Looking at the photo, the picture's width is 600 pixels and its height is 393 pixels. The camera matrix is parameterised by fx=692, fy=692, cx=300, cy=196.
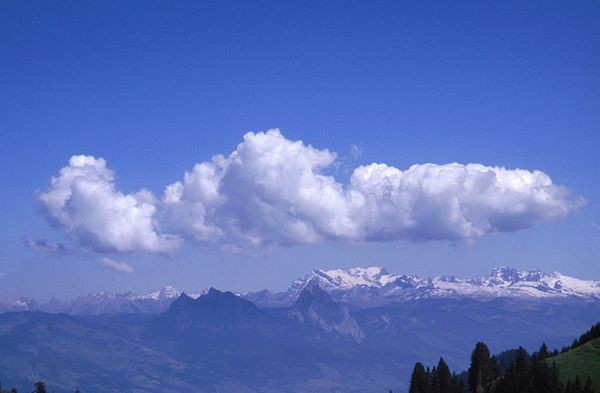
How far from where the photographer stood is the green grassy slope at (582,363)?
523 ft

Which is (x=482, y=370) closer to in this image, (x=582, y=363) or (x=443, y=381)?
(x=443, y=381)

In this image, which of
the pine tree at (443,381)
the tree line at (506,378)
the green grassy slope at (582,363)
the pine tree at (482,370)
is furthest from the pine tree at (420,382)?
the green grassy slope at (582,363)

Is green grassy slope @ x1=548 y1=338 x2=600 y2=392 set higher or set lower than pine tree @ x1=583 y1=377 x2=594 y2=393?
higher

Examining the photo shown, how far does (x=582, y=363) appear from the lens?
166 m

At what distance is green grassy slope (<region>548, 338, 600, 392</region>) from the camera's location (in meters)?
159

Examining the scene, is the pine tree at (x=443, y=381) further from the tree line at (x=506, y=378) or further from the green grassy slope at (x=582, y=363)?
the green grassy slope at (x=582, y=363)

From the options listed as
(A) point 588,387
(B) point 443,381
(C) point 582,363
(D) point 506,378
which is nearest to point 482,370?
(B) point 443,381

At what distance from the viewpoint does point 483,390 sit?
598ft

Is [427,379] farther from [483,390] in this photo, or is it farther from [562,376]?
[562,376]

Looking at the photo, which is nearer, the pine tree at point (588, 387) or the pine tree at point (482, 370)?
the pine tree at point (588, 387)

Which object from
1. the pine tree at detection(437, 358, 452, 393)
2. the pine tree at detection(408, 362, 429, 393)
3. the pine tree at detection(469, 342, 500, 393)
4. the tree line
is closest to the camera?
the tree line

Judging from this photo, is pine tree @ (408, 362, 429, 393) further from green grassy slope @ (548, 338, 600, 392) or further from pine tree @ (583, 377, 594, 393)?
pine tree @ (583, 377, 594, 393)

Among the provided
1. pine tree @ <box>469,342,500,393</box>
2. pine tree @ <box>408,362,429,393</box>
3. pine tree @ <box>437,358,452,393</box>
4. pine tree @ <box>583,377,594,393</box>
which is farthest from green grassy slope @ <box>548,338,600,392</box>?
pine tree @ <box>408,362,429,393</box>

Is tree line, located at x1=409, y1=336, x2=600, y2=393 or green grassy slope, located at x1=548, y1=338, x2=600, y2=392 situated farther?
green grassy slope, located at x1=548, y1=338, x2=600, y2=392
